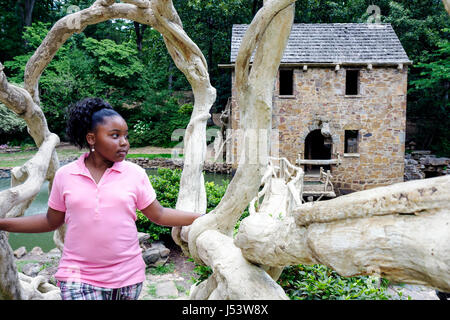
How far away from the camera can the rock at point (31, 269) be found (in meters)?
5.29

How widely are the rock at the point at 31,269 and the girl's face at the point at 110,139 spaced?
15.2 feet

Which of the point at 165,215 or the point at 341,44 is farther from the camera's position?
the point at 341,44

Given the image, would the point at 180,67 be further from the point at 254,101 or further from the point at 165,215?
the point at 165,215

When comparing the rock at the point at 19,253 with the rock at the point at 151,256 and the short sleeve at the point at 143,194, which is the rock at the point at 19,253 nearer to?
the rock at the point at 151,256

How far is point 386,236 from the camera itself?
3.38ft

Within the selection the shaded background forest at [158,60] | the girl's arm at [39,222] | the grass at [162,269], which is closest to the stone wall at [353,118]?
the shaded background forest at [158,60]

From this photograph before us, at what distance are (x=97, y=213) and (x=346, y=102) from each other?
13.4 meters

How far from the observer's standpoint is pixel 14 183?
112 inches

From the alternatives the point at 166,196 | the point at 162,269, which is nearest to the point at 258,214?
the point at 162,269

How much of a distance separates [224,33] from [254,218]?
20.3 metres

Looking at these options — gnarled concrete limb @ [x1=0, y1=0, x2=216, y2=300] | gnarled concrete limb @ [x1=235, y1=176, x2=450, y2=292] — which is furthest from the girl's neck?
gnarled concrete limb @ [x1=0, y1=0, x2=216, y2=300]

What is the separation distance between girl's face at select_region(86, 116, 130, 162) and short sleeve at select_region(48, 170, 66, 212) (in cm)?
21

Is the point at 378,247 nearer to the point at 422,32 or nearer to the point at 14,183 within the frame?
the point at 14,183

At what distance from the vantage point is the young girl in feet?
5.01
